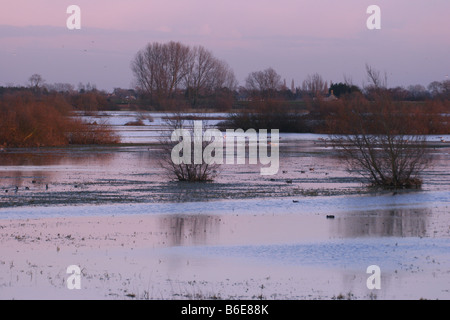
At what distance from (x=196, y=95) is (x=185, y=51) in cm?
899

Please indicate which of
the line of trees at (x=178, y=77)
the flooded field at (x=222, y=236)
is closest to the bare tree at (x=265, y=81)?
the line of trees at (x=178, y=77)

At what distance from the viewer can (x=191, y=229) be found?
1655 centimetres

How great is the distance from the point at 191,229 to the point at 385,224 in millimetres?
4955

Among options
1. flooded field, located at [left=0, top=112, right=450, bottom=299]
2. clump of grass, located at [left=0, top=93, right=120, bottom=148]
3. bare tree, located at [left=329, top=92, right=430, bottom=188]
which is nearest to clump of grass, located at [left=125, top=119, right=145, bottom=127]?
clump of grass, located at [left=0, top=93, right=120, bottom=148]

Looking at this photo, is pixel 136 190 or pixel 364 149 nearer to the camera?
pixel 136 190

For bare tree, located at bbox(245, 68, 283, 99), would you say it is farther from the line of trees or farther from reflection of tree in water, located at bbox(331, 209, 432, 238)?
reflection of tree in water, located at bbox(331, 209, 432, 238)

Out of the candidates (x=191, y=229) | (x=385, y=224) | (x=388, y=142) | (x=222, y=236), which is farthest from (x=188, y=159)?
(x=222, y=236)

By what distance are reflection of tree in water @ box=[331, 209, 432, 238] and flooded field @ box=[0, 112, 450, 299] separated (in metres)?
0.03

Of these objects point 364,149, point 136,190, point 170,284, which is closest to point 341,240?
point 170,284

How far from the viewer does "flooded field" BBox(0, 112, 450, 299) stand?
35.9 ft

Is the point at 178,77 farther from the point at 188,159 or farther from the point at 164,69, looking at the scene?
the point at 188,159

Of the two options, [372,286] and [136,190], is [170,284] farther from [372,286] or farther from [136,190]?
[136,190]

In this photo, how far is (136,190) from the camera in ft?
79.1

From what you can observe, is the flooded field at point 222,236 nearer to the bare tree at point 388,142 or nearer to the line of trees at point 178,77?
the bare tree at point 388,142
